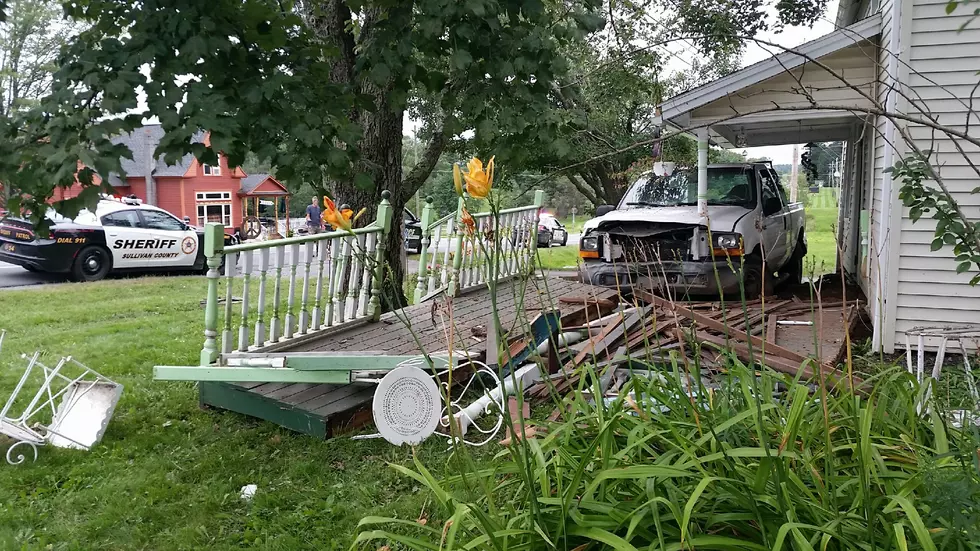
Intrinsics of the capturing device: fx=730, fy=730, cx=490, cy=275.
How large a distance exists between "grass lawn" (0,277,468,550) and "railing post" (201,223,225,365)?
21.9 inches

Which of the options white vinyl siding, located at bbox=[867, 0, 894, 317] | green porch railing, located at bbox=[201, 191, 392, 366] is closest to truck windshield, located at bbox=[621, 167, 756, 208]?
white vinyl siding, located at bbox=[867, 0, 894, 317]

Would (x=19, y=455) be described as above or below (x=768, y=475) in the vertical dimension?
below

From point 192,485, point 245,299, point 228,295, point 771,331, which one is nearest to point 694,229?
point 771,331

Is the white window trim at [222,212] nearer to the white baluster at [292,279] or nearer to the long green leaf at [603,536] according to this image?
the white baluster at [292,279]

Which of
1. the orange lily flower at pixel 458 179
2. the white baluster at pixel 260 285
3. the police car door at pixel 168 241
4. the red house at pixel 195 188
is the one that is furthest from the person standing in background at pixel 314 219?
the orange lily flower at pixel 458 179

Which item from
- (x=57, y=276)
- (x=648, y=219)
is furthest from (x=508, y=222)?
(x=57, y=276)

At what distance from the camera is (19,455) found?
4.30 metres

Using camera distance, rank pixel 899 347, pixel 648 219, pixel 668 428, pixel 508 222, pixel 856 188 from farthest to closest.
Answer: pixel 856 188 → pixel 508 222 → pixel 648 219 → pixel 899 347 → pixel 668 428

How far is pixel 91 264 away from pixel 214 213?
19.8 meters

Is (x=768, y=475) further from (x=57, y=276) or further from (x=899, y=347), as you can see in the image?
(x=57, y=276)

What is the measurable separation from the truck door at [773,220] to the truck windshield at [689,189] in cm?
24

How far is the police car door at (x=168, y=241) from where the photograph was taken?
14.9 m

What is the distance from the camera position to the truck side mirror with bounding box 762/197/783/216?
8.48m

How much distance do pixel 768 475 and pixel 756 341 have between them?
9.85 ft
